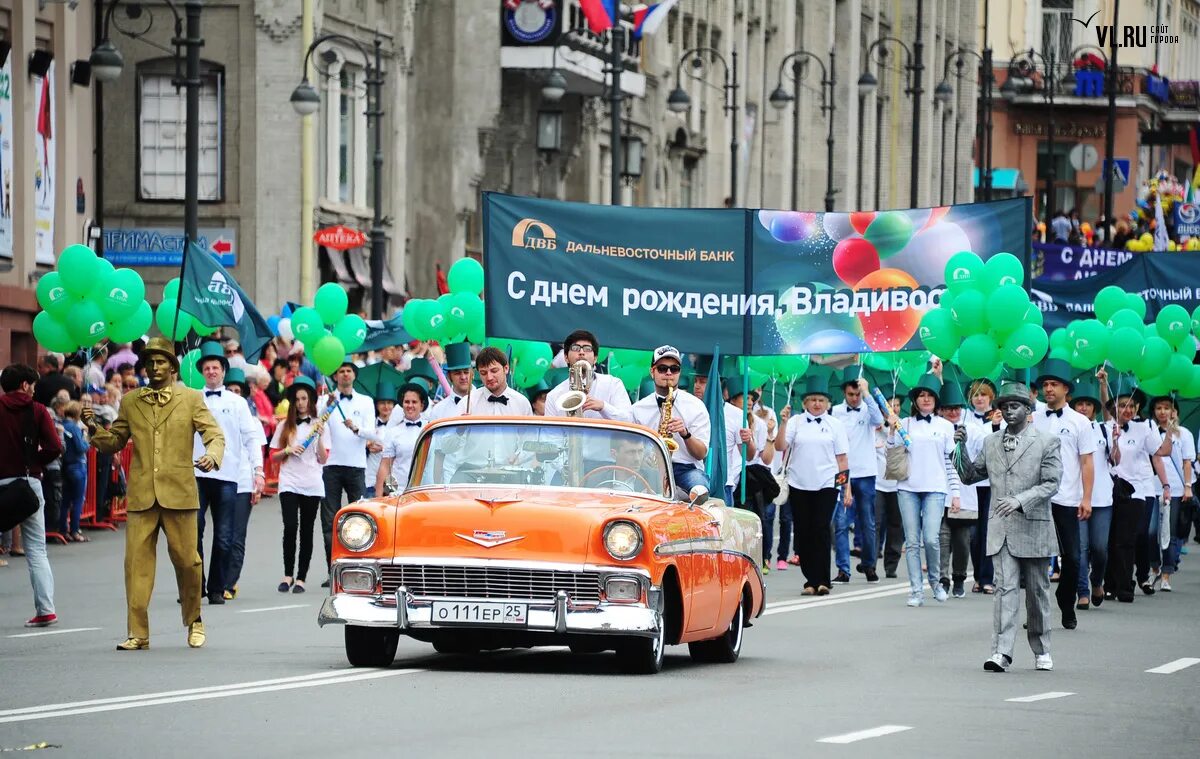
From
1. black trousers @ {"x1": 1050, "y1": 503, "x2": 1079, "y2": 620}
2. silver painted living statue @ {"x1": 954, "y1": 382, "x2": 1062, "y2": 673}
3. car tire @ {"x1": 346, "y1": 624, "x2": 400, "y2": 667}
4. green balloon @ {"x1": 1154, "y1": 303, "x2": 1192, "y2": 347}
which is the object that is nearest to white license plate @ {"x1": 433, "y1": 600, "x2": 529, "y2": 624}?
car tire @ {"x1": 346, "y1": 624, "x2": 400, "y2": 667}

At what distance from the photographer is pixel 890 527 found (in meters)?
25.5

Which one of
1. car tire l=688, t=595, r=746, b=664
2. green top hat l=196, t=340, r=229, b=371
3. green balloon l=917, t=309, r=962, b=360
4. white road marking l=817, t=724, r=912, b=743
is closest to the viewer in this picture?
white road marking l=817, t=724, r=912, b=743

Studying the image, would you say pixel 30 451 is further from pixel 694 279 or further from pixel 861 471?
pixel 861 471

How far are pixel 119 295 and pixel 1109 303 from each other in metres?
10.6

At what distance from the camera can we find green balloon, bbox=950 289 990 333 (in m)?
22.3

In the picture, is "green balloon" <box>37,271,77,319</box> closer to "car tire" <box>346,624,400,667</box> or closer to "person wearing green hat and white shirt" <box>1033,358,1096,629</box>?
"person wearing green hat and white shirt" <box>1033,358,1096,629</box>

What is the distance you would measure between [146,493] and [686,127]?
57.8m

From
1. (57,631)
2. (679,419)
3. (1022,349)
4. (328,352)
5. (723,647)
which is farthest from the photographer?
(328,352)

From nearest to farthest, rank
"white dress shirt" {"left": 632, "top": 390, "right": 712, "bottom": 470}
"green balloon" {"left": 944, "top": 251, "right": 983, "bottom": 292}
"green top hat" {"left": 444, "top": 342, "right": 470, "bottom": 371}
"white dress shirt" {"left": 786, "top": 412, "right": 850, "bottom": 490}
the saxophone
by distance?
1. the saxophone
2. "white dress shirt" {"left": 632, "top": 390, "right": 712, "bottom": 470}
3. "green top hat" {"left": 444, "top": 342, "right": 470, "bottom": 371}
4. "green balloon" {"left": 944, "top": 251, "right": 983, "bottom": 292}
5. "white dress shirt" {"left": 786, "top": 412, "right": 850, "bottom": 490}

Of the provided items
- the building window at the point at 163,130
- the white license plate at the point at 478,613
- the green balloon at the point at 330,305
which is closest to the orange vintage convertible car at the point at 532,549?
the white license plate at the point at 478,613

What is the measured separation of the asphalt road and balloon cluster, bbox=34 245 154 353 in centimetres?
458

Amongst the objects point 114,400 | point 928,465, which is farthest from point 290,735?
point 114,400

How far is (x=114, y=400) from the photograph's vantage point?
27641 millimetres

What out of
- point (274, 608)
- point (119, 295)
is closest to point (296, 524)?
point (274, 608)
